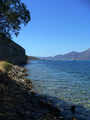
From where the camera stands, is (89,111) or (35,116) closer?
(35,116)

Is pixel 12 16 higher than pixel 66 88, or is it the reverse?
pixel 12 16

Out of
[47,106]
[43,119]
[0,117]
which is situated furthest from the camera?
[47,106]

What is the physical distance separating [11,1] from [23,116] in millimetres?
11899

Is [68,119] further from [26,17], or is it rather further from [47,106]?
[26,17]

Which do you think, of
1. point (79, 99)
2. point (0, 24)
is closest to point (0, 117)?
point (79, 99)

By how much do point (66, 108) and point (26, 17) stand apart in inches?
432

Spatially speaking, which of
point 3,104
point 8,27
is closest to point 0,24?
point 8,27

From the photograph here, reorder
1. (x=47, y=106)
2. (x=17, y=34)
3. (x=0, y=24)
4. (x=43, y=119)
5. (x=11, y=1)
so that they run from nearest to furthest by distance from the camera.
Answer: (x=43, y=119)
(x=47, y=106)
(x=11, y=1)
(x=0, y=24)
(x=17, y=34)

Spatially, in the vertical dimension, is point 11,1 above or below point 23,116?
above

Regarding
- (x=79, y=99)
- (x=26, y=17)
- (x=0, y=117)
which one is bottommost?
(x=79, y=99)

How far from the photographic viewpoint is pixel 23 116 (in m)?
8.97

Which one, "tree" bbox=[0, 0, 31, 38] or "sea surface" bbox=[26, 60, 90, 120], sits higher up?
"tree" bbox=[0, 0, 31, 38]

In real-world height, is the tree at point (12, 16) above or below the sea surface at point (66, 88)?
above

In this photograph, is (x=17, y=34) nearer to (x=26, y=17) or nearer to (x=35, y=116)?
(x=26, y=17)
